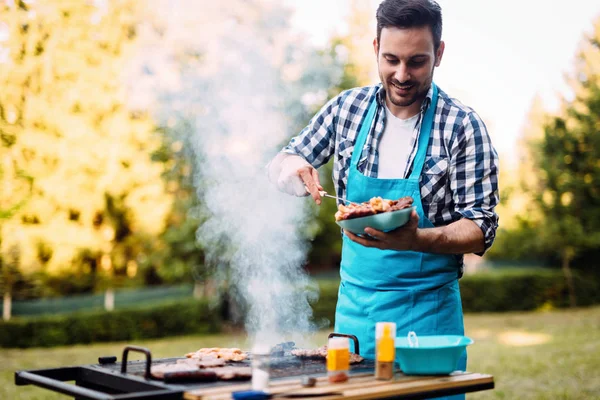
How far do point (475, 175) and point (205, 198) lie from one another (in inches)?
429

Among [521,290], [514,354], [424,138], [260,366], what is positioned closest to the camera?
[260,366]

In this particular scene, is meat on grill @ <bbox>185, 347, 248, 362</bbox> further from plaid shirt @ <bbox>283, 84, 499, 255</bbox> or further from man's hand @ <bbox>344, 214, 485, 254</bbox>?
plaid shirt @ <bbox>283, 84, 499, 255</bbox>

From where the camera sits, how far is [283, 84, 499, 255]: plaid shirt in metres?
2.33

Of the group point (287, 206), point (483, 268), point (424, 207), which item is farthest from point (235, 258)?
point (424, 207)

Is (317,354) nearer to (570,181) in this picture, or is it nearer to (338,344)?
(338,344)

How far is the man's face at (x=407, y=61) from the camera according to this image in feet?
7.72

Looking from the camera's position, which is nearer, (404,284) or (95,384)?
(95,384)

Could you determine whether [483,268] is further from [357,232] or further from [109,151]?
[357,232]

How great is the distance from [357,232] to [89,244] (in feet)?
43.9

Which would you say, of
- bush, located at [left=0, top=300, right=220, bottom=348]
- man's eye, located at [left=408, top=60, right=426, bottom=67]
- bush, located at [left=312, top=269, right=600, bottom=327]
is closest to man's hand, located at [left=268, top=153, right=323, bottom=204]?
man's eye, located at [left=408, top=60, right=426, bottom=67]

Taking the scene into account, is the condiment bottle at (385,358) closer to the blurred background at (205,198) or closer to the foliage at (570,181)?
the blurred background at (205,198)

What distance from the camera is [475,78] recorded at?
23.7 metres

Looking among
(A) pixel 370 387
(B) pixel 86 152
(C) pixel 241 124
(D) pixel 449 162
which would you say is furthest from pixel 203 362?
(B) pixel 86 152

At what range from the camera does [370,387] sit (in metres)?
1.89
